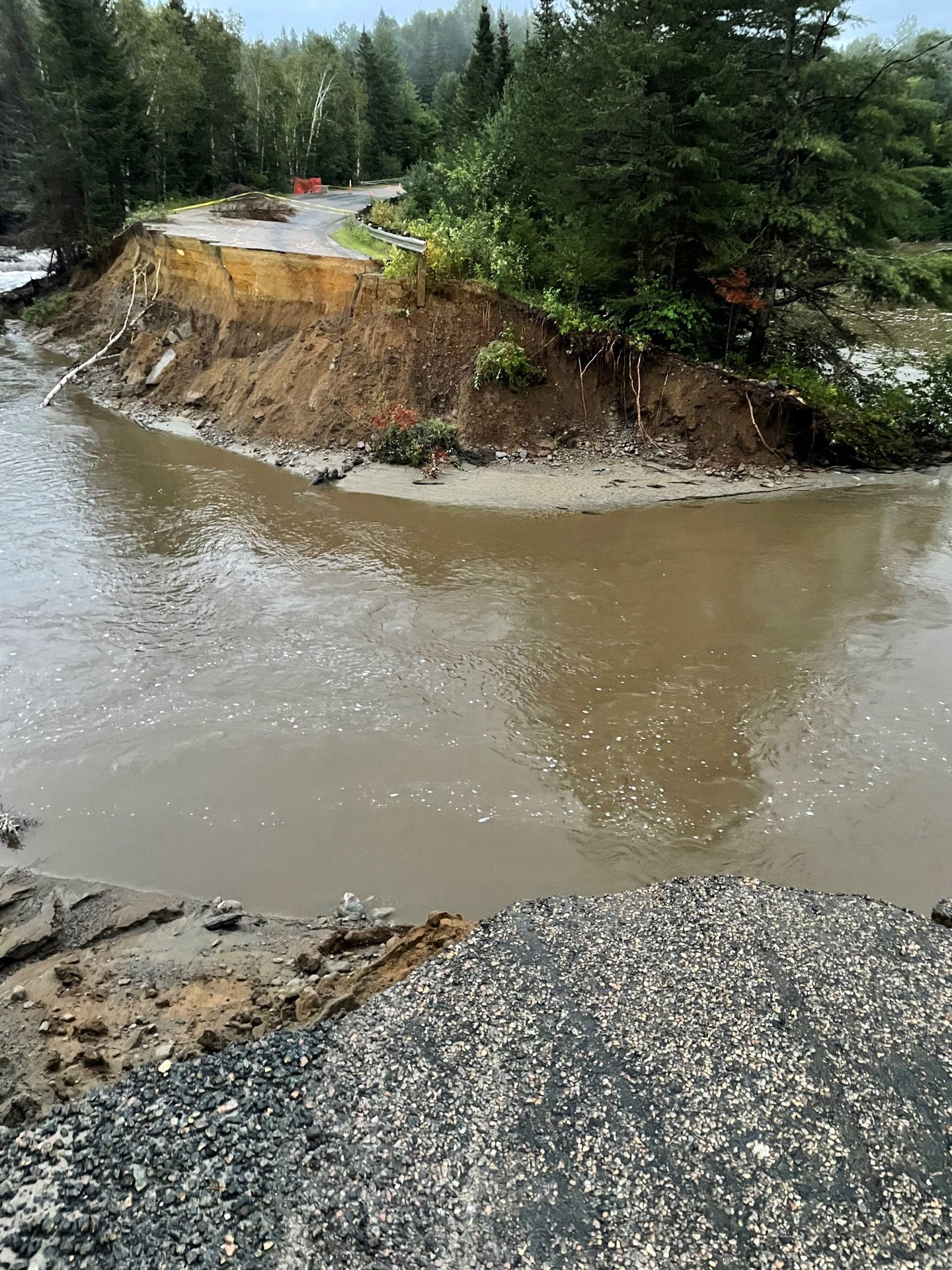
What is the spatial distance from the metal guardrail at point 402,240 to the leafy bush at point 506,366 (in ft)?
8.78

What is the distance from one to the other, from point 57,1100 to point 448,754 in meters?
4.15

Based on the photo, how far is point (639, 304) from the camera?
15.1 metres

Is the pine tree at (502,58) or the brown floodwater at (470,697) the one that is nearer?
the brown floodwater at (470,697)

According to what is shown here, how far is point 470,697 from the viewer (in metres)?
8.41

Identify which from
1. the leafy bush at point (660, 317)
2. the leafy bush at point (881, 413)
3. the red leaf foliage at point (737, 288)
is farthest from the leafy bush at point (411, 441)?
the leafy bush at point (881, 413)

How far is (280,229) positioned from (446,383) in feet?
36.6

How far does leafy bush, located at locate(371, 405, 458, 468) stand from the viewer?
14914 millimetres

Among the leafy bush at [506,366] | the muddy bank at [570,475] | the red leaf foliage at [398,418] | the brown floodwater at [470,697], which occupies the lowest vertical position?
the brown floodwater at [470,697]

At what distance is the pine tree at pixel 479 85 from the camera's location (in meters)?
31.5

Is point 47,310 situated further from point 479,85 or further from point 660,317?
point 479,85

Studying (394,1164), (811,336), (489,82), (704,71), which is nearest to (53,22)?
(489,82)

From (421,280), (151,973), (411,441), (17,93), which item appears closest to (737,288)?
(421,280)

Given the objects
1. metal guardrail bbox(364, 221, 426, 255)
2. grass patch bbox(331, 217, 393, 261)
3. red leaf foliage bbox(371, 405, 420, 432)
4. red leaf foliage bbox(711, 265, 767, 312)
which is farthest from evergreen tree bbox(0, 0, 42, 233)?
red leaf foliage bbox(711, 265, 767, 312)

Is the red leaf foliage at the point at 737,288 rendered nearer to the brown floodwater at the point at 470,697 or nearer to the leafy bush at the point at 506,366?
the leafy bush at the point at 506,366
